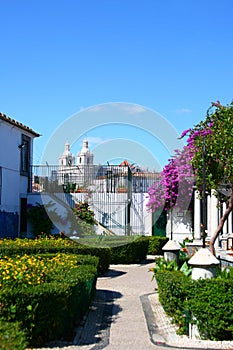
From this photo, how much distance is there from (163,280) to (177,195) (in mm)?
15401

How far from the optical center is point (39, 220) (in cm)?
2544

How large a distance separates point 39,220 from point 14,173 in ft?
8.78

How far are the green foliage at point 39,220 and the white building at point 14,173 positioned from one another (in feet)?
1.97

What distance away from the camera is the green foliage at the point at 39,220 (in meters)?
25.4

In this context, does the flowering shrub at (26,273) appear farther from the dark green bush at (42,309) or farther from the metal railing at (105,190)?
the metal railing at (105,190)

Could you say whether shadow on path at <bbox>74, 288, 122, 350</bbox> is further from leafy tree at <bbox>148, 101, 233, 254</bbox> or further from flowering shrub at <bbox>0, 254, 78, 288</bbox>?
leafy tree at <bbox>148, 101, 233, 254</bbox>

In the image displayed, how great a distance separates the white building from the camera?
2358 centimetres

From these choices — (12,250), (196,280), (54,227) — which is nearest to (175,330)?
(196,280)

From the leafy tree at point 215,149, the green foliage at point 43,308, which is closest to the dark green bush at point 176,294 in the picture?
the green foliage at point 43,308

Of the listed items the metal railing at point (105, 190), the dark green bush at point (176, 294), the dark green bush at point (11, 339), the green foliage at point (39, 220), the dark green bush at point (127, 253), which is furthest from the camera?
the metal railing at point (105, 190)

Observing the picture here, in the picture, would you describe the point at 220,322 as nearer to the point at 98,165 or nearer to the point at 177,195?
the point at 177,195

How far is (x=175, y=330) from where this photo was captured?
801 centimetres

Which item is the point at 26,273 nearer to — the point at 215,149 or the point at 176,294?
the point at 176,294

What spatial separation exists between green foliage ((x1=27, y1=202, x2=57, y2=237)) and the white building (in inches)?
23.6
